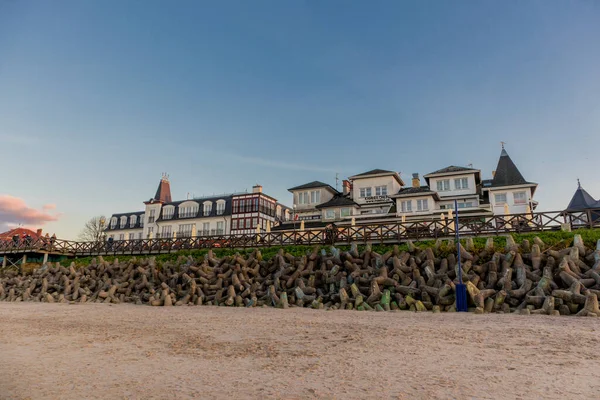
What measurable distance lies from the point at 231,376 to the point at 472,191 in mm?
41695

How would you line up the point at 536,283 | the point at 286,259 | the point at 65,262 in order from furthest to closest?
1. the point at 65,262
2. the point at 286,259
3. the point at 536,283

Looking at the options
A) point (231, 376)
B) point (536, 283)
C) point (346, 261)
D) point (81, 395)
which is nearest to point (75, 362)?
point (81, 395)

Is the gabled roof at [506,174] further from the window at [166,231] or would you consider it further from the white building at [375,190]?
the window at [166,231]

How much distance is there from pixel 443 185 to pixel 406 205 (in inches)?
219

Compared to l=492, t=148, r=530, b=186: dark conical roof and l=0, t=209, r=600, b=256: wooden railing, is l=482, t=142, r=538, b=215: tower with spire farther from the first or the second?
l=0, t=209, r=600, b=256: wooden railing

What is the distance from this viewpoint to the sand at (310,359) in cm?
525

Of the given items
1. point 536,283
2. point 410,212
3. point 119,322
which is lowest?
point 119,322

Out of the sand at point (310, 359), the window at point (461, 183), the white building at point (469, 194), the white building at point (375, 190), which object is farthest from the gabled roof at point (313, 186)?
the sand at point (310, 359)

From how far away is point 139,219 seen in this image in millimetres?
71562

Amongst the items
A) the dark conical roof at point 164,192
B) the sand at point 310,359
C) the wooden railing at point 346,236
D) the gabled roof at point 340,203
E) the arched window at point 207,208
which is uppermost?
the dark conical roof at point 164,192

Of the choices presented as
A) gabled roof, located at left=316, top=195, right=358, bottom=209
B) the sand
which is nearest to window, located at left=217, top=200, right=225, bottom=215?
gabled roof, located at left=316, top=195, right=358, bottom=209

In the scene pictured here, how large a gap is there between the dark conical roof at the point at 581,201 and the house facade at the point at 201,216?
39156 mm

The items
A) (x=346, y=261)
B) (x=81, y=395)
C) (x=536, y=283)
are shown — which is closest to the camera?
(x=81, y=395)

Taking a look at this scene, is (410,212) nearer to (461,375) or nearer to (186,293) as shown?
(186,293)
